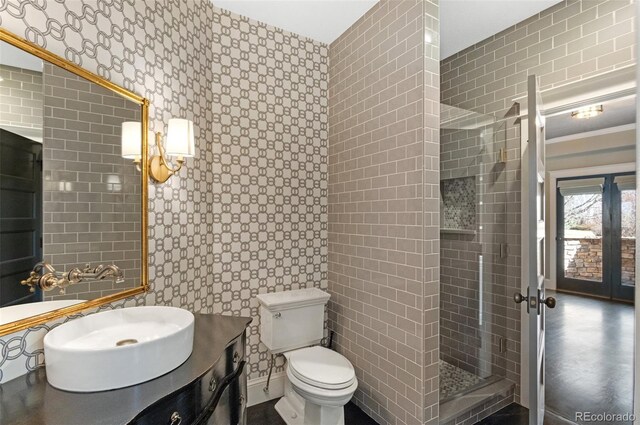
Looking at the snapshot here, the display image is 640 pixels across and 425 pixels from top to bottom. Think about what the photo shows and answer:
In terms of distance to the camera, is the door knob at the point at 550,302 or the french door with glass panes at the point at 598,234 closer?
the door knob at the point at 550,302

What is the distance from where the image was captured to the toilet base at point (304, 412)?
1846 millimetres

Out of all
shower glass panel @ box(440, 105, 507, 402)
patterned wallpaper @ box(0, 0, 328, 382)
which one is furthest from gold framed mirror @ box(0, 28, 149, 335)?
shower glass panel @ box(440, 105, 507, 402)

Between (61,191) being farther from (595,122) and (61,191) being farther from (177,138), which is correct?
(595,122)

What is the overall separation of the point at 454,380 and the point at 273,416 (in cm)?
145

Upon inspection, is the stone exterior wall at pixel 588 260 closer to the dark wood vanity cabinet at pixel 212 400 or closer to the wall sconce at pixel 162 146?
the dark wood vanity cabinet at pixel 212 400

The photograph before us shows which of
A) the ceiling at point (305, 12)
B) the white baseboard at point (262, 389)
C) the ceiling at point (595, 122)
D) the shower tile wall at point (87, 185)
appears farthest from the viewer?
the ceiling at point (595, 122)

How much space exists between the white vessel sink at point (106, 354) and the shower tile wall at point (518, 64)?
7.72ft

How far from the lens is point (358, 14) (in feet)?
7.71

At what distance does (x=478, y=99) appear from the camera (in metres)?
2.57

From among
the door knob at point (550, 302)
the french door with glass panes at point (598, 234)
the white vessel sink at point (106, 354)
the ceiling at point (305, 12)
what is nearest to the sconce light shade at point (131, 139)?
the white vessel sink at point (106, 354)

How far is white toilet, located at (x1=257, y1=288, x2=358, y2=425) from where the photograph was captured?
1800 mm

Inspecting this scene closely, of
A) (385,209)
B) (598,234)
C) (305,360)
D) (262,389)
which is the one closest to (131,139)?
(385,209)

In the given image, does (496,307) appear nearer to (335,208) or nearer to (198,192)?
(335,208)

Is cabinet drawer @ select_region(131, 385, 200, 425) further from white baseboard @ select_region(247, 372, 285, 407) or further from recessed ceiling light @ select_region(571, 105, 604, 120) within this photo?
recessed ceiling light @ select_region(571, 105, 604, 120)
